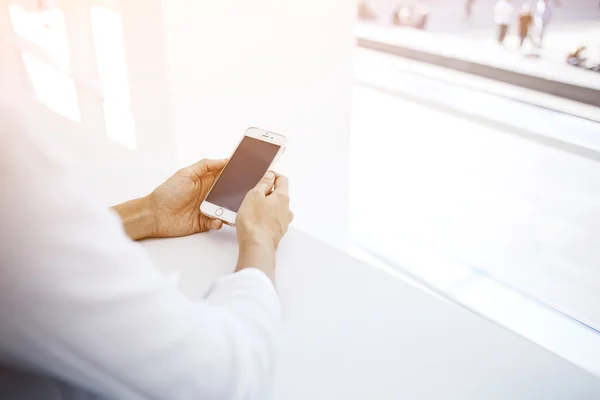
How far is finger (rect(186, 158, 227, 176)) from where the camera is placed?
88 cm

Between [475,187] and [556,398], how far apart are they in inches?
77.4

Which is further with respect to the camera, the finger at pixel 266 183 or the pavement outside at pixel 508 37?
the pavement outside at pixel 508 37

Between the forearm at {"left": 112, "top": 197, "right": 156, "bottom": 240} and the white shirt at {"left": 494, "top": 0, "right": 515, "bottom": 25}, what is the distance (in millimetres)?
2364

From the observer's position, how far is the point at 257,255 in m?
0.70

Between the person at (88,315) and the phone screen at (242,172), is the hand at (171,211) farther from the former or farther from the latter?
the person at (88,315)

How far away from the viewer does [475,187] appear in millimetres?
2475

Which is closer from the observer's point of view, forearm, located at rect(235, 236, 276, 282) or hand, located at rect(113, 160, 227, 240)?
forearm, located at rect(235, 236, 276, 282)

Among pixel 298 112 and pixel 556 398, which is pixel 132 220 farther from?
pixel 298 112

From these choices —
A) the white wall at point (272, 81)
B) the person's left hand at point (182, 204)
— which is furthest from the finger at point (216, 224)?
the white wall at point (272, 81)

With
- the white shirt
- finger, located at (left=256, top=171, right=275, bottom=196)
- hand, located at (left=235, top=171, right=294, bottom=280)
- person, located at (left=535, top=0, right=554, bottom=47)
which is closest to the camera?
hand, located at (left=235, top=171, right=294, bottom=280)

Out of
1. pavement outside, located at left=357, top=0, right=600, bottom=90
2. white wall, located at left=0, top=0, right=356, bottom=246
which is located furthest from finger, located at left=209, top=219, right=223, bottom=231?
pavement outside, located at left=357, top=0, right=600, bottom=90

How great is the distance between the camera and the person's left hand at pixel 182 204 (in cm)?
84

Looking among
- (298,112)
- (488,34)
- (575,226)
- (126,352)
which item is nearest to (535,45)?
(488,34)

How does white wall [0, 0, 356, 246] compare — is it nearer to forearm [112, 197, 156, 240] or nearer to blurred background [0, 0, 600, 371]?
blurred background [0, 0, 600, 371]
